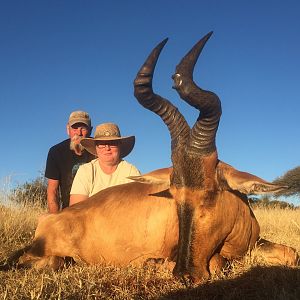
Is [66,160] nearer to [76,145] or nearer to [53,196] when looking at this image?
[76,145]

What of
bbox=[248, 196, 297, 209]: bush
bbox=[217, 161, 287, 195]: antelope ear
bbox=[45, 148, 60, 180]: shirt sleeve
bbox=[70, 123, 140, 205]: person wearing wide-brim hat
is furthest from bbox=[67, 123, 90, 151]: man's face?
bbox=[248, 196, 297, 209]: bush

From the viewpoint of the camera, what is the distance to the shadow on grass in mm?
3542

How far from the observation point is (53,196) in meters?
8.40

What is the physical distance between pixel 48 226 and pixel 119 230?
3.17ft

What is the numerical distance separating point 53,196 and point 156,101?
419 cm

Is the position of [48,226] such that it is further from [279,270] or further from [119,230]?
[279,270]

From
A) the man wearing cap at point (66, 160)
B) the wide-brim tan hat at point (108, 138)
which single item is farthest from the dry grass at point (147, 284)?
the man wearing cap at point (66, 160)

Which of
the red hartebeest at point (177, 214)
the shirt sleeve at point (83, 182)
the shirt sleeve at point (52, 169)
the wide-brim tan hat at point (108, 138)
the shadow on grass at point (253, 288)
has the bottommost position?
the shadow on grass at point (253, 288)

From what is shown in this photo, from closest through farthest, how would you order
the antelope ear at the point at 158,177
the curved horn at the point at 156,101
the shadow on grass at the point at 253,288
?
the shadow on grass at the point at 253,288 → the curved horn at the point at 156,101 → the antelope ear at the point at 158,177

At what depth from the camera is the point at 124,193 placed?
219 inches

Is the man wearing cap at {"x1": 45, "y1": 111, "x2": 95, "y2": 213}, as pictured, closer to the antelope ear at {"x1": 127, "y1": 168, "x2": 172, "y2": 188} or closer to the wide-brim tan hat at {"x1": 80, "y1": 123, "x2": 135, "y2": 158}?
the wide-brim tan hat at {"x1": 80, "y1": 123, "x2": 135, "y2": 158}

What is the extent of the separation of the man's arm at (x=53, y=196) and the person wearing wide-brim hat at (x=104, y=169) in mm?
1202

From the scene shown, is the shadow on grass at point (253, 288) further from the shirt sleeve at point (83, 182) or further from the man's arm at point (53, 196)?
the man's arm at point (53, 196)

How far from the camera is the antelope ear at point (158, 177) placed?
4945 mm
